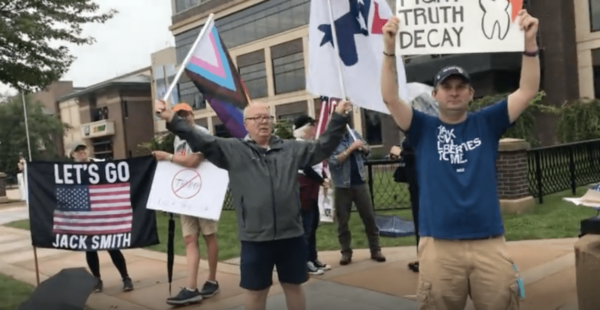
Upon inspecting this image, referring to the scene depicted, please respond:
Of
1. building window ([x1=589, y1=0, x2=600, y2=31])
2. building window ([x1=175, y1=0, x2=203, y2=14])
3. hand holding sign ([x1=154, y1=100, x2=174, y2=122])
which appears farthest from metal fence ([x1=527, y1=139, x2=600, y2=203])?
building window ([x1=175, y1=0, x2=203, y2=14])

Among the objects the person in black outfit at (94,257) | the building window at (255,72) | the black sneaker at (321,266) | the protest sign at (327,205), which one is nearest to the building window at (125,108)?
the building window at (255,72)

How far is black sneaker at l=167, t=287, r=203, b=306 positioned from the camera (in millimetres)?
5336

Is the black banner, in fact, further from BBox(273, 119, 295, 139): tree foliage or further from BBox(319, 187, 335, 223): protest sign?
BBox(273, 119, 295, 139): tree foliage

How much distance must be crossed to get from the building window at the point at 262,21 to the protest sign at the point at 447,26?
37.7m

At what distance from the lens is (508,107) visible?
2984 mm

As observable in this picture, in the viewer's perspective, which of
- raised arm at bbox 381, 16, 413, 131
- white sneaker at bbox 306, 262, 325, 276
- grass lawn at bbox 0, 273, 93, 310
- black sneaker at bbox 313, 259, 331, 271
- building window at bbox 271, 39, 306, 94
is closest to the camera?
raised arm at bbox 381, 16, 413, 131

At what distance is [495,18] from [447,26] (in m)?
0.28

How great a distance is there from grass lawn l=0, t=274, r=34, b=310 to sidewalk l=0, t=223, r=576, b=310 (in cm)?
21

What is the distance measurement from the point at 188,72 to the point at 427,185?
2405mm

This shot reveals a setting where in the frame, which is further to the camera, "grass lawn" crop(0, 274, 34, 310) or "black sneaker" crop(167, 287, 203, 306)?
"grass lawn" crop(0, 274, 34, 310)

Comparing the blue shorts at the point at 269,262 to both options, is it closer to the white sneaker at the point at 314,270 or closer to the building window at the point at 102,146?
the white sneaker at the point at 314,270

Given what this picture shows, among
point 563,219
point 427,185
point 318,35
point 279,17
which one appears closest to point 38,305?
point 427,185

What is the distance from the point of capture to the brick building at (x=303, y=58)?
2648 centimetres

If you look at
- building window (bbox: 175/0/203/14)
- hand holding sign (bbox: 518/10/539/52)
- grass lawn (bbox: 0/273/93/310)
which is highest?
building window (bbox: 175/0/203/14)
